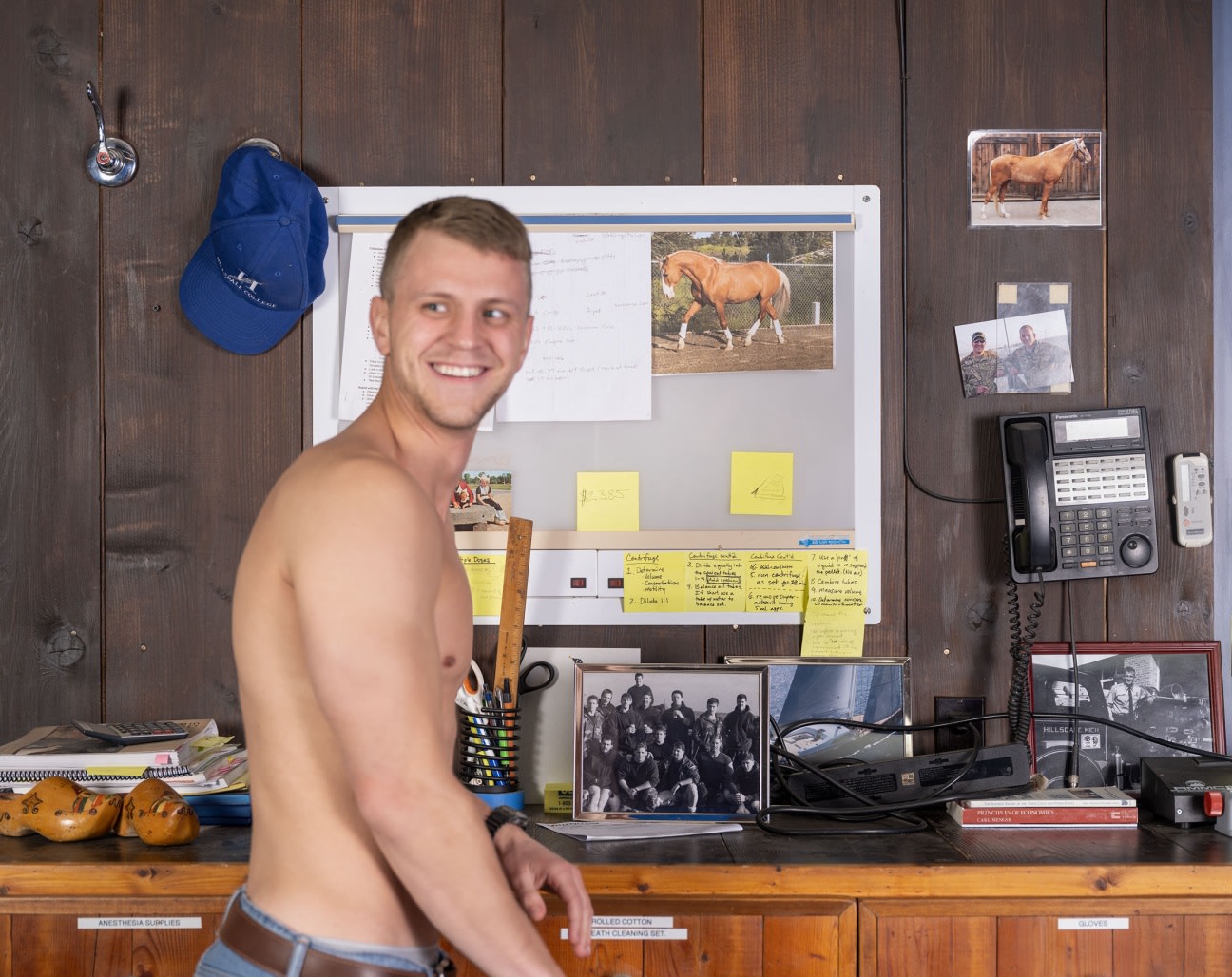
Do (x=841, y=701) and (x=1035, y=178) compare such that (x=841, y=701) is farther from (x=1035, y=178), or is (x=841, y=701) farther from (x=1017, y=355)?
(x=1035, y=178)

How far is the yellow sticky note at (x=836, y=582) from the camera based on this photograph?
216 centimetres

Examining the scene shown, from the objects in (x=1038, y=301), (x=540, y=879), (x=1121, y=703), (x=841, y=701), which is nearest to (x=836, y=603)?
(x=841, y=701)

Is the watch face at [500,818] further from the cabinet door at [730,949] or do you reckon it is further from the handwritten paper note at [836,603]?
the handwritten paper note at [836,603]

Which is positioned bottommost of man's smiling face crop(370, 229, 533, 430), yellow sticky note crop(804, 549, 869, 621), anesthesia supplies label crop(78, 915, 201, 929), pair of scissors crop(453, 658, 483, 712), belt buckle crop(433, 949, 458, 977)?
anesthesia supplies label crop(78, 915, 201, 929)

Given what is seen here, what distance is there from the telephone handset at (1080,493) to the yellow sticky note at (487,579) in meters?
0.95

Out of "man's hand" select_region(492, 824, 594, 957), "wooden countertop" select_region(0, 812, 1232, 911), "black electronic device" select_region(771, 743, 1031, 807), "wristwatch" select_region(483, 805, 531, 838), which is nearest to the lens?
"man's hand" select_region(492, 824, 594, 957)

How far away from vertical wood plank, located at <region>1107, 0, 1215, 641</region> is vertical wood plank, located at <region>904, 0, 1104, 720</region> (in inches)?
1.8

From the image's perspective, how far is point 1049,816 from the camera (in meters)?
1.89

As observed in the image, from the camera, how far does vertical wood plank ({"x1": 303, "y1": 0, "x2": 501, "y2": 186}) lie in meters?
2.17

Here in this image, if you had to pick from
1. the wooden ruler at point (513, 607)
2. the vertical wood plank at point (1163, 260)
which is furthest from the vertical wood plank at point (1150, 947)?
the wooden ruler at point (513, 607)

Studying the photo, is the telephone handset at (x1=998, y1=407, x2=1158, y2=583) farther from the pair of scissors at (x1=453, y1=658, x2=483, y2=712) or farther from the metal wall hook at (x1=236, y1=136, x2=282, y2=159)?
the metal wall hook at (x1=236, y1=136, x2=282, y2=159)

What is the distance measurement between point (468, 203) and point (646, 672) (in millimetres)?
1073

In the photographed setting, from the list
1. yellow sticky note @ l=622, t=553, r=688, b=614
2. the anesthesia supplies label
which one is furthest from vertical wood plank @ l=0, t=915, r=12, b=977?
yellow sticky note @ l=622, t=553, r=688, b=614

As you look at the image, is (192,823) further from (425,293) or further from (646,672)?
(425,293)
